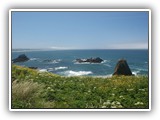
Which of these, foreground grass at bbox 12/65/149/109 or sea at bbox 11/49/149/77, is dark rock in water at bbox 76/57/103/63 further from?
foreground grass at bbox 12/65/149/109

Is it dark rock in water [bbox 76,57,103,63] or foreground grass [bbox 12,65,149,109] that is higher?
dark rock in water [bbox 76,57,103,63]

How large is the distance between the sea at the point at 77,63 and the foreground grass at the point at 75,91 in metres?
0.05

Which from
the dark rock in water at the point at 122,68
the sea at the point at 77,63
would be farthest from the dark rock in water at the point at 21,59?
the dark rock in water at the point at 122,68

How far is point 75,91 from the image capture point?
3287 mm

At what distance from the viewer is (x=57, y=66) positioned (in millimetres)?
3260

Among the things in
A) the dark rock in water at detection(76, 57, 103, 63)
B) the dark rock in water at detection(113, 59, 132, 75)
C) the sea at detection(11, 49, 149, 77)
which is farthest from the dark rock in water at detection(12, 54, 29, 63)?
the dark rock in water at detection(113, 59, 132, 75)

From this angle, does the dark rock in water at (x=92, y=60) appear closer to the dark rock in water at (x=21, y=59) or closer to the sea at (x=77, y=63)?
the sea at (x=77, y=63)

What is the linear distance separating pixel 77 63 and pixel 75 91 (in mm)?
248

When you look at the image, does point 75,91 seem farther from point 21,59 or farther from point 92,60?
point 21,59

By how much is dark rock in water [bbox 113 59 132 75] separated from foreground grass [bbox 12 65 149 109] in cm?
4

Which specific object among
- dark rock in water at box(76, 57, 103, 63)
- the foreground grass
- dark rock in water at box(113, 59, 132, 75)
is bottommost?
the foreground grass

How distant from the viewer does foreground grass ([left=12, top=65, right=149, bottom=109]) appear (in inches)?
127

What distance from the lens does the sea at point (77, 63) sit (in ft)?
10.6

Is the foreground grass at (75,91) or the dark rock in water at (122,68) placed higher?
the dark rock in water at (122,68)
